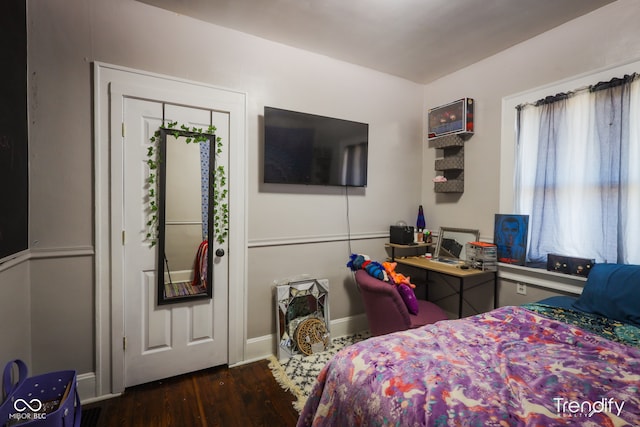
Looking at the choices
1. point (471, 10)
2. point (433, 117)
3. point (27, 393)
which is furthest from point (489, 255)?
point (27, 393)

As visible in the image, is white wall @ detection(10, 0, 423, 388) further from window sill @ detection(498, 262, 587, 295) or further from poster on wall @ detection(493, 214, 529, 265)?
window sill @ detection(498, 262, 587, 295)

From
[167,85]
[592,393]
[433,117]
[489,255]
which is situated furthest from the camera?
[433,117]

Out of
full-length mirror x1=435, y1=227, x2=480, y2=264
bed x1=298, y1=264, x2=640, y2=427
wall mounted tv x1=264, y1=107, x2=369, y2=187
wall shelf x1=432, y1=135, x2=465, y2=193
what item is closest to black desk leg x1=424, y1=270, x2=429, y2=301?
full-length mirror x1=435, y1=227, x2=480, y2=264

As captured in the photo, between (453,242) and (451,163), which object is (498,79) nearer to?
(451,163)

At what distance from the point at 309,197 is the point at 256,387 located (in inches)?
63.2

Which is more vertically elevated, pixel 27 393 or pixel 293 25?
pixel 293 25

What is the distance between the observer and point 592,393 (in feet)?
3.39

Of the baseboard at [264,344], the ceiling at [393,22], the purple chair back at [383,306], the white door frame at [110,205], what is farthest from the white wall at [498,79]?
the white door frame at [110,205]

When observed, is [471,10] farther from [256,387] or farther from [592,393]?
[256,387]

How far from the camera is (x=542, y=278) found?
7.89 ft

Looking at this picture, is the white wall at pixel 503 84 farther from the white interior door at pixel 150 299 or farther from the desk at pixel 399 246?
the white interior door at pixel 150 299

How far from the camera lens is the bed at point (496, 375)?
956 mm

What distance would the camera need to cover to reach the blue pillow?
5.55 feet

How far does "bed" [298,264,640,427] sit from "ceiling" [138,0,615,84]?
6.35 ft
